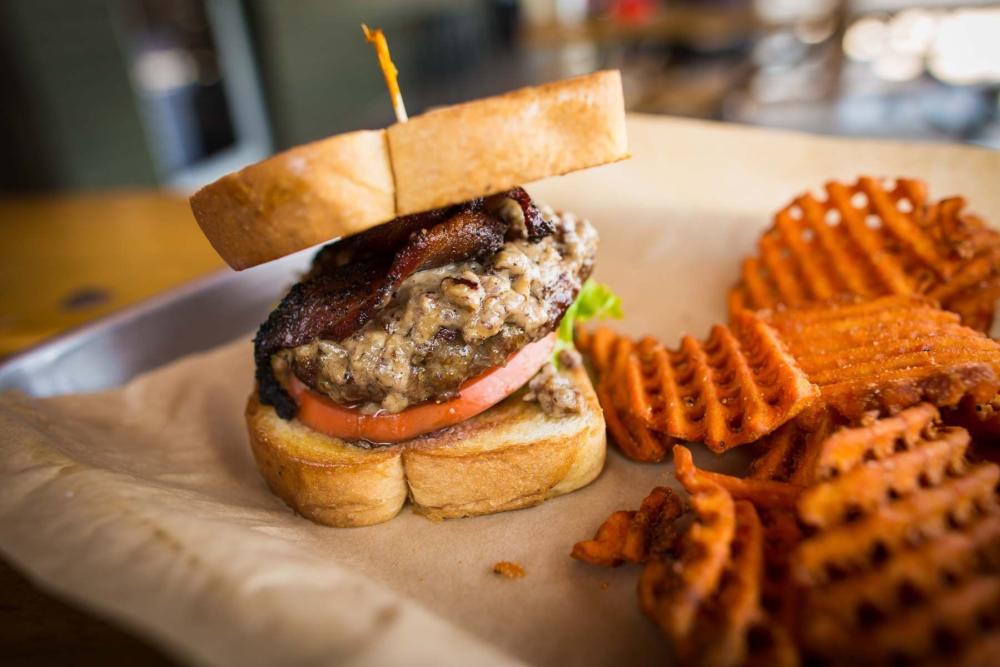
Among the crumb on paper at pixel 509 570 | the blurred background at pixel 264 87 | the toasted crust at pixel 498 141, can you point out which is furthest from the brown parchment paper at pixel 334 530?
the blurred background at pixel 264 87

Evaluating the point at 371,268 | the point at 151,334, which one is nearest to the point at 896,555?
the point at 371,268

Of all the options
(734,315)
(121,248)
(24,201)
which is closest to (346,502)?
(734,315)

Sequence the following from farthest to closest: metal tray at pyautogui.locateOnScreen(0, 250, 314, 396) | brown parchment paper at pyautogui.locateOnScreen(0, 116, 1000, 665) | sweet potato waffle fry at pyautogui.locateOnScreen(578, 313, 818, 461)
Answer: metal tray at pyautogui.locateOnScreen(0, 250, 314, 396), sweet potato waffle fry at pyautogui.locateOnScreen(578, 313, 818, 461), brown parchment paper at pyautogui.locateOnScreen(0, 116, 1000, 665)

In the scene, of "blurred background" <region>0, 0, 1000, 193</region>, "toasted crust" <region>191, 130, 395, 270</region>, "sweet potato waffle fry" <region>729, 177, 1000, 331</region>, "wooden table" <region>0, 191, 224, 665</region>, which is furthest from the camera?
"blurred background" <region>0, 0, 1000, 193</region>

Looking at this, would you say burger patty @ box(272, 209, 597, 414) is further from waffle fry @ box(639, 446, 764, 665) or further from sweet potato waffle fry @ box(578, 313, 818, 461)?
waffle fry @ box(639, 446, 764, 665)

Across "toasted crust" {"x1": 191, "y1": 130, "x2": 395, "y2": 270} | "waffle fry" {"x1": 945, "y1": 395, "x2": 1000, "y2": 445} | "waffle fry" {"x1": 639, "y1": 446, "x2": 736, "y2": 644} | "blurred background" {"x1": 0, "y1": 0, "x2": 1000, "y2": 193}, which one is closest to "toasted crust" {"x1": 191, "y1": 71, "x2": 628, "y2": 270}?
"toasted crust" {"x1": 191, "y1": 130, "x2": 395, "y2": 270}
